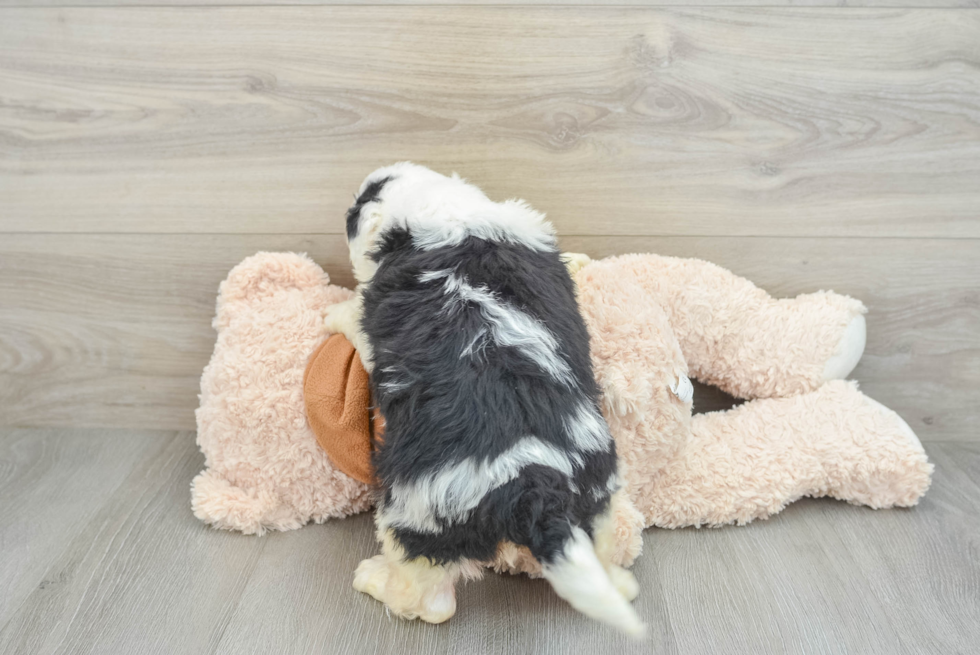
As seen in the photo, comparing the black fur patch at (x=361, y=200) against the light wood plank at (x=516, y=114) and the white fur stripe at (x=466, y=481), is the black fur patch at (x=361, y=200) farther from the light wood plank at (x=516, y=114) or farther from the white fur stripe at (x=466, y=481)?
the white fur stripe at (x=466, y=481)

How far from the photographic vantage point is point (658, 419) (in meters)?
0.90

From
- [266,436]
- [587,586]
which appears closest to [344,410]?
[266,436]

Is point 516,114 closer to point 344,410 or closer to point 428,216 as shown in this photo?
point 428,216

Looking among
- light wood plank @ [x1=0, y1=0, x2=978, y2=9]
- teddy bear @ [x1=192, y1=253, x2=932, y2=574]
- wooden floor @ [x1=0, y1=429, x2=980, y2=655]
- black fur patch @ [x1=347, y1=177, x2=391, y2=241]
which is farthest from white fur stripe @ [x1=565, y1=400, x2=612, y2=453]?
light wood plank @ [x1=0, y1=0, x2=978, y2=9]

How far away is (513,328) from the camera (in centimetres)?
72

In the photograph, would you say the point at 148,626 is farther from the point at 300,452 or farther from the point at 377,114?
the point at 377,114

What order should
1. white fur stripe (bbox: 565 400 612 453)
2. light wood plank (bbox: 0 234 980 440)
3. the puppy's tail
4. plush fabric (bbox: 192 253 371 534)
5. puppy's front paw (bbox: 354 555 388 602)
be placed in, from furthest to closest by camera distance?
light wood plank (bbox: 0 234 980 440) → plush fabric (bbox: 192 253 371 534) → puppy's front paw (bbox: 354 555 388 602) → white fur stripe (bbox: 565 400 612 453) → the puppy's tail

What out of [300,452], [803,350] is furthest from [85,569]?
[803,350]

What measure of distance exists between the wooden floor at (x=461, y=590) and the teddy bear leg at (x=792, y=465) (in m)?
0.03

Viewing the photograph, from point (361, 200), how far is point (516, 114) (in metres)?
0.28

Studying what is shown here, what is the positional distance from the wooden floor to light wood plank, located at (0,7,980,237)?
0.43 m

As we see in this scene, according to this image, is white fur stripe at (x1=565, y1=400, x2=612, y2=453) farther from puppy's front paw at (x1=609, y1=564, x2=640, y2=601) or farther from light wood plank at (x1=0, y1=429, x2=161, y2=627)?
light wood plank at (x1=0, y1=429, x2=161, y2=627)

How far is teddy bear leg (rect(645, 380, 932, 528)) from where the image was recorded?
3.08 ft

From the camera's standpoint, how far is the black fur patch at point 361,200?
880 mm
